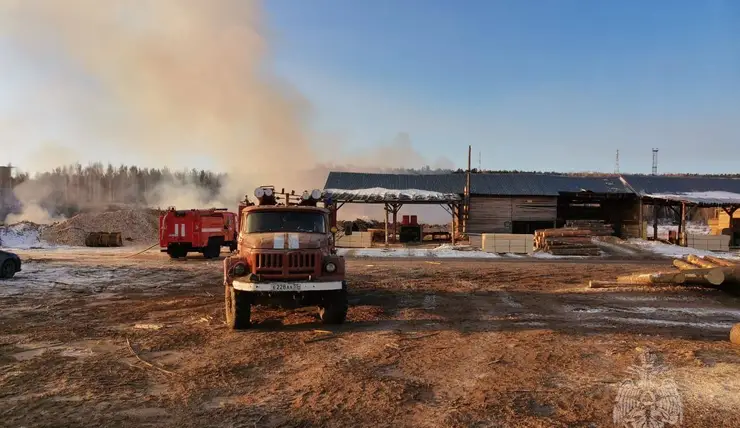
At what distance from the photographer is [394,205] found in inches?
1368

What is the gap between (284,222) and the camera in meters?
9.95

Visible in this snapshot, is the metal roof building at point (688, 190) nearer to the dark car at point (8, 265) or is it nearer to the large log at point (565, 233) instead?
the large log at point (565, 233)

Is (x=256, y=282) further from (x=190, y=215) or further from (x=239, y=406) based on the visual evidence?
(x=190, y=215)

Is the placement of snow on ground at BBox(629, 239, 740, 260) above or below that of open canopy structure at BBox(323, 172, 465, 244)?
below

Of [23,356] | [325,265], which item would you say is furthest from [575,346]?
[23,356]

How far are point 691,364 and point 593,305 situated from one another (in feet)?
17.2

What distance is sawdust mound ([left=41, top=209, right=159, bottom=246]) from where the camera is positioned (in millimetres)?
38219

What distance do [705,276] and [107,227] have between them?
41951mm

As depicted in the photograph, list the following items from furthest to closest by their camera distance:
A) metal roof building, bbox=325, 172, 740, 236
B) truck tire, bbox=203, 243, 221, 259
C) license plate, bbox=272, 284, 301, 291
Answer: metal roof building, bbox=325, 172, 740, 236 → truck tire, bbox=203, 243, 221, 259 → license plate, bbox=272, 284, 301, 291

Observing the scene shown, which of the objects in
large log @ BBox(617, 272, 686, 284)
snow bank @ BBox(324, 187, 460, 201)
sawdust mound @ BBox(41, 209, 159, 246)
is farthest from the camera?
sawdust mound @ BBox(41, 209, 159, 246)

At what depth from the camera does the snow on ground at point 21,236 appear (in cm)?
3538

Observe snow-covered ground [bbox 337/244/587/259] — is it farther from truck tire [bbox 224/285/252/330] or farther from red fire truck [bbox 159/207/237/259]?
truck tire [bbox 224/285/252/330]

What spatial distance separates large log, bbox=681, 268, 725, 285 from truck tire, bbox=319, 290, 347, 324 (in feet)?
34.6

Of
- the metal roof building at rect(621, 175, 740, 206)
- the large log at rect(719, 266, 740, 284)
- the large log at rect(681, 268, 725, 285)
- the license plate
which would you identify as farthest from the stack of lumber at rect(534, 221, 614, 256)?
the license plate
